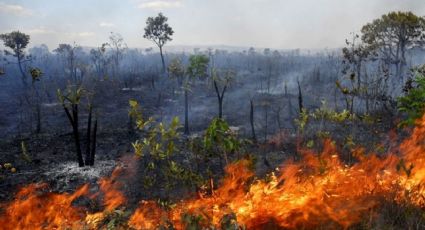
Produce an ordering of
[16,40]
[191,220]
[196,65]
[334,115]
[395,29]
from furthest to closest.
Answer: [16,40] → [395,29] → [196,65] → [334,115] → [191,220]

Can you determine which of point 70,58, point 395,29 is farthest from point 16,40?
point 395,29

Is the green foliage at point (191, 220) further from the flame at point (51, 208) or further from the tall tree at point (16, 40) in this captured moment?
the tall tree at point (16, 40)

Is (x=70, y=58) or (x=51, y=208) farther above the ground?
(x=70, y=58)

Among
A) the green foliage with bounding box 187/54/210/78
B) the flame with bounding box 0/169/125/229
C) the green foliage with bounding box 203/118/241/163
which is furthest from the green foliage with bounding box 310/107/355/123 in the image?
the green foliage with bounding box 187/54/210/78

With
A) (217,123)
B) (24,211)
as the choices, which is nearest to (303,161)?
(217,123)

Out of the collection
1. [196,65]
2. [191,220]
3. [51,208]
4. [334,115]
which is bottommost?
[51,208]

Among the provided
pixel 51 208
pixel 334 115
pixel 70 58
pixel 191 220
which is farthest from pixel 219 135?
pixel 70 58

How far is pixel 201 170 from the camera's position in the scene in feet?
55.0

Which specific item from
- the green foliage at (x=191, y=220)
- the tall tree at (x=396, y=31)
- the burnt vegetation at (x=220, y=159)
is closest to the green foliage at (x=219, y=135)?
the burnt vegetation at (x=220, y=159)

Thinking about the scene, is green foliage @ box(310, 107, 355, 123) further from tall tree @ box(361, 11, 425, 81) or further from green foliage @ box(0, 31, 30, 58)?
green foliage @ box(0, 31, 30, 58)

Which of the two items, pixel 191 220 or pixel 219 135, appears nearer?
pixel 191 220

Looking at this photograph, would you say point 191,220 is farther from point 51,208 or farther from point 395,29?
point 395,29

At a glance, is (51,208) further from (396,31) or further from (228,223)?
(396,31)

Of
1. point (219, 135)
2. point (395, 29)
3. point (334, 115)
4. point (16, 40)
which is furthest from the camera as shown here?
point (16, 40)
